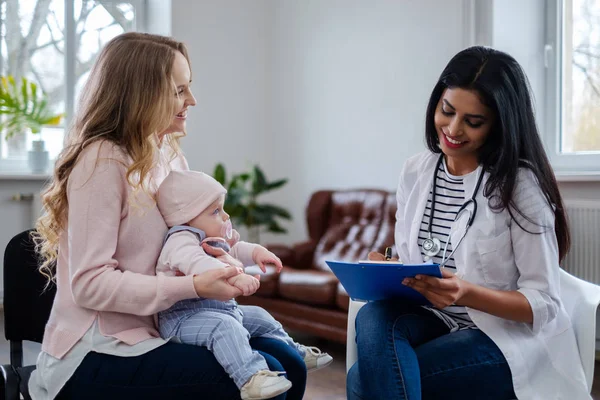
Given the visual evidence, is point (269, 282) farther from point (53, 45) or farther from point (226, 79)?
point (53, 45)

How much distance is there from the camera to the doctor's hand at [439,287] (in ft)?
5.27

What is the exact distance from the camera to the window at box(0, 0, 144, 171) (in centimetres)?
555

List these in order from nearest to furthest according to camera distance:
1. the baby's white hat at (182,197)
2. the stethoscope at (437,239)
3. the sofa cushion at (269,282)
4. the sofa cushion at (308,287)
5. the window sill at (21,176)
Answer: the baby's white hat at (182,197) → the stethoscope at (437,239) → the sofa cushion at (308,287) → the sofa cushion at (269,282) → the window sill at (21,176)

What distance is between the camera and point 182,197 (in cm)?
151

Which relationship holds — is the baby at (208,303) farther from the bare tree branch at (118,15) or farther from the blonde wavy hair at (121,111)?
the bare tree branch at (118,15)

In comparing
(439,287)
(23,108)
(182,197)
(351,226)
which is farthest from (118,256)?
(23,108)

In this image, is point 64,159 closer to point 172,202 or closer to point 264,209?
point 172,202

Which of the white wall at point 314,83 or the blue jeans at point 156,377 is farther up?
the white wall at point 314,83

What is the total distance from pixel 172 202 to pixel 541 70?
3.22 meters

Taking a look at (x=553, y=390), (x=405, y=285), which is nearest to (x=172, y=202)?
(x=405, y=285)

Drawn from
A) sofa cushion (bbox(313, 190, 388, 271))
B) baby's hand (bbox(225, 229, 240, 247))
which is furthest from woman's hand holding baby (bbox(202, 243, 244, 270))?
sofa cushion (bbox(313, 190, 388, 271))

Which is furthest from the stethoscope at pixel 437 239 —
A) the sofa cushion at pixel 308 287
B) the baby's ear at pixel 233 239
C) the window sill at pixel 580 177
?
the window sill at pixel 580 177

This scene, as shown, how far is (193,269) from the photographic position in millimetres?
1403

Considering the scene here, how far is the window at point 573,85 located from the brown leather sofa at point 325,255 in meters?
1.04
